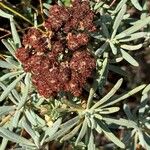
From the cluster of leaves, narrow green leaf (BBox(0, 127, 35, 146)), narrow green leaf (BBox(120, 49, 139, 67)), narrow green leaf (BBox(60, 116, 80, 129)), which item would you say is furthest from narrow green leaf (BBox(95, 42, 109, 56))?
narrow green leaf (BBox(0, 127, 35, 146))

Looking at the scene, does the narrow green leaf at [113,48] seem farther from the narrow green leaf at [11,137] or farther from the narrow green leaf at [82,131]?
the narrow green leaf at [11,137]

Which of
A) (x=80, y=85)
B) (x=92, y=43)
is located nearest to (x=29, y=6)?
(x=92, y=43)

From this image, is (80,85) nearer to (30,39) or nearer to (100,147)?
(30,39)

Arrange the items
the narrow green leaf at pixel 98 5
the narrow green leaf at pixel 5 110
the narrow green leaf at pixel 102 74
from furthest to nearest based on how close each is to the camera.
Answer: the narrow green leaf at pixel 98 5 → the narrow green leaf at pixel 5 110 → the narrow green leaf at pixel 102 74

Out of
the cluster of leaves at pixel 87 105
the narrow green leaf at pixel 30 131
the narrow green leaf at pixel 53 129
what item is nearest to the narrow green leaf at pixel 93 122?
the cluster of leaves at pixel 87 105

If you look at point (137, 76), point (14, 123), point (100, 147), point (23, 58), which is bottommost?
point (100, 147)

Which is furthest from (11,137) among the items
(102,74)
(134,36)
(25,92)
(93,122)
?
(134,36)
